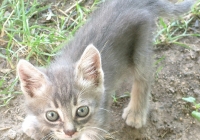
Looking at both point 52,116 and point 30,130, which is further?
point 30,130

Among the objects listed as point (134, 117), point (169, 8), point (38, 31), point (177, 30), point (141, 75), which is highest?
point (38, 31)

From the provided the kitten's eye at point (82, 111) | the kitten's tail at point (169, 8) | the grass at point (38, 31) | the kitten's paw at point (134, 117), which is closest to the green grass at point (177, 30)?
the grass at point (38, 31)

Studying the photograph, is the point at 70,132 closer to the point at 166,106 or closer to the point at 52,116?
the point at 52,116

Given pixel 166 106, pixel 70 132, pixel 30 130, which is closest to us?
pixel 70 132

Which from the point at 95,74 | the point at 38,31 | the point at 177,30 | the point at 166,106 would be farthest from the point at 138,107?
the point at 38,31

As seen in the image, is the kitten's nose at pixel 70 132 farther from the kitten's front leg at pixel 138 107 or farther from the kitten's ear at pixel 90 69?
the kitten's front leg at pixel 138 107

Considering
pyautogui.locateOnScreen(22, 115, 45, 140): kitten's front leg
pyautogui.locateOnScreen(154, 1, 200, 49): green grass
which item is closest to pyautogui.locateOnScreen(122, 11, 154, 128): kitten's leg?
pyautogui.locateOnScreen(154, 1, 200, 49): green grass

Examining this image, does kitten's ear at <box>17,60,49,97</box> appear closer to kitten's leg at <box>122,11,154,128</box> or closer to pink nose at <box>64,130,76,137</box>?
pink nose at <box>64,130,76,137</box>
